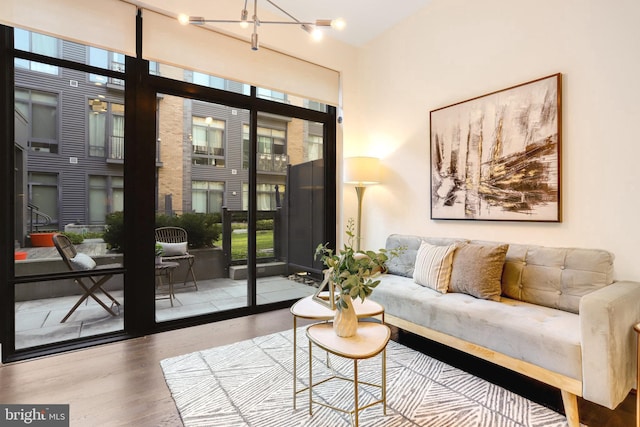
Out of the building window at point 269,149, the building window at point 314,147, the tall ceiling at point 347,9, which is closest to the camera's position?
the tall ceiling at point 347,9

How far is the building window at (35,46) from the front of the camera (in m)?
2.39

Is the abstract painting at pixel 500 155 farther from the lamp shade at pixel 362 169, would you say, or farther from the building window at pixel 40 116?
the building window at pixel 40 116

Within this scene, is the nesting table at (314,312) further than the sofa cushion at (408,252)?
No

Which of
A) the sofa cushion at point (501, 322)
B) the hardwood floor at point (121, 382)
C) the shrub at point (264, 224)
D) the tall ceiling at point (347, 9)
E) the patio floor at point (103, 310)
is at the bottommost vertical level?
the hardwood floor at point (121, 382)

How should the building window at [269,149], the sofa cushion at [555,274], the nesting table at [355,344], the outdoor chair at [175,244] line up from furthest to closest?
the building window at [269,149] → the outdoor chair at [175,244] → the sofa cushion at [555,274] → the nesting table at [355,344]

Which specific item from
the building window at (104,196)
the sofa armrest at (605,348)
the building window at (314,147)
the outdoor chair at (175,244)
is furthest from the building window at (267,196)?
the sofa armrest at (605,348)

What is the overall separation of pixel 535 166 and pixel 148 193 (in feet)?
10.9

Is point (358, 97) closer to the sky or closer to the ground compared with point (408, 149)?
closer to the sky

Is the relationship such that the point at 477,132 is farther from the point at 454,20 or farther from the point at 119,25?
the point at 119,25

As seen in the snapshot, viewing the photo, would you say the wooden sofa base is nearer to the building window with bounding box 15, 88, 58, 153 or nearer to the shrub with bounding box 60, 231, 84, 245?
the shrub with bounding box 60, 231, 84, 245

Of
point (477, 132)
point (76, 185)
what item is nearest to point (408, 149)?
point (477, 132)

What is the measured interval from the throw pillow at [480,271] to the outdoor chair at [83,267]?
116 inches

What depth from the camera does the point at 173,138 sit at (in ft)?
10.2

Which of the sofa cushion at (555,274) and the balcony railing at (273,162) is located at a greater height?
the balcony railing at (273,162)
